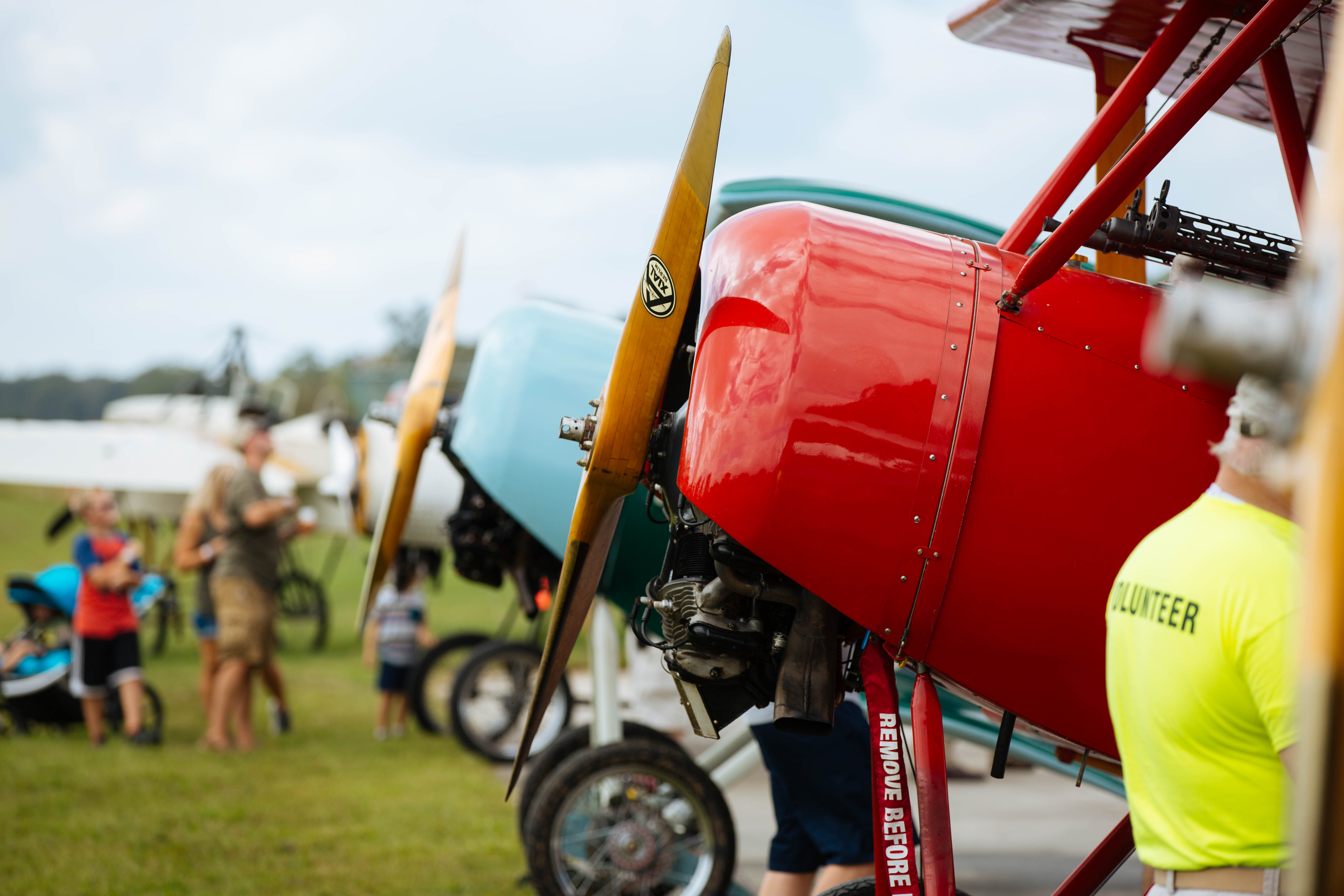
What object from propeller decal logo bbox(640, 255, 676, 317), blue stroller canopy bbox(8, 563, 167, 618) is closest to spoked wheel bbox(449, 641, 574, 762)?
blue stroller canopy bbox(8, 563, 167, 618)

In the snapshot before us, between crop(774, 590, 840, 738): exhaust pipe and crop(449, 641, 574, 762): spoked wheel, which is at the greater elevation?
crop(774, 590, 840, 738): exhaust pipe

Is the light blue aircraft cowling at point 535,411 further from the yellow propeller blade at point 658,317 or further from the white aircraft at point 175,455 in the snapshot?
the white aircraft at point 175,455

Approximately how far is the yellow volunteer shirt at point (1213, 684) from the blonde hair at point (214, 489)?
7263mm

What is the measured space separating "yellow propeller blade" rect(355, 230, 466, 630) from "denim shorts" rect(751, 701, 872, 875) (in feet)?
6.91

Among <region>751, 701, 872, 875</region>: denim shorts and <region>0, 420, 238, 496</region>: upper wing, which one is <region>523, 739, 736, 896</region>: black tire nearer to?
<region>751, 701, 872, 875</region>: denim shorts

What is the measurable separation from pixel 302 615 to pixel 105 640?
247 inches

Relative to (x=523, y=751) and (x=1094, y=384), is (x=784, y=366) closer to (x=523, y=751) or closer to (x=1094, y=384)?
(x=1094, y=384)

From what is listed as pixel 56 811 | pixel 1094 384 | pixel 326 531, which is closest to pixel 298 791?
pixel 56 811

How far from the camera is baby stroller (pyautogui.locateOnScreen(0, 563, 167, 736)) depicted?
7.82 meters

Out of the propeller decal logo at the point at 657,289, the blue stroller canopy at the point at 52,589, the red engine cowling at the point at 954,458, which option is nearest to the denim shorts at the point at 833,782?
the red engine cowling at the point at 954,458

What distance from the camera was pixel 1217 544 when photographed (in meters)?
1.61

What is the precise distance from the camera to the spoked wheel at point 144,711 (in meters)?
7.81

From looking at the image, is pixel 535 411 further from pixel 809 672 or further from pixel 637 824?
pixel 809 672

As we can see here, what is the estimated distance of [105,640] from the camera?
300 inches
